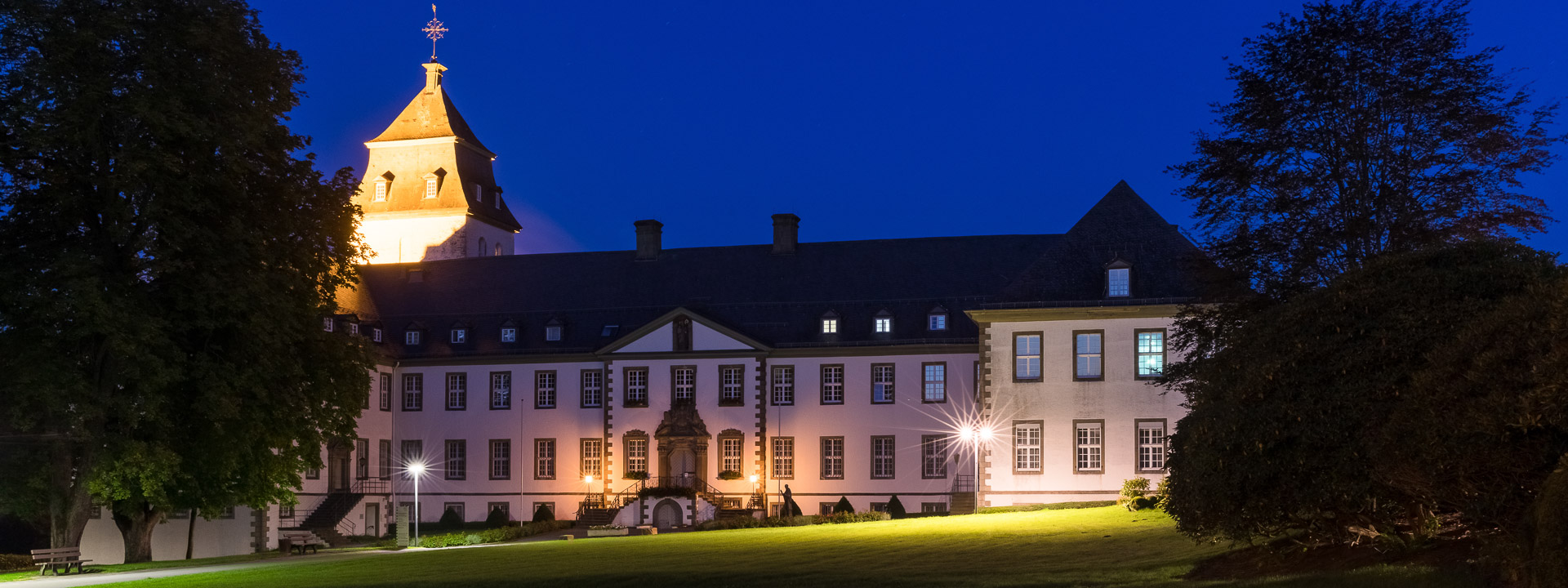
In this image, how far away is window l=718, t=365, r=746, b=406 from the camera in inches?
2066

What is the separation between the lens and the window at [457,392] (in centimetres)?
5578

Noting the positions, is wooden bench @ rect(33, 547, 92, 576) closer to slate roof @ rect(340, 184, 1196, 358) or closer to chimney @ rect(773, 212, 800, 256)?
slate roof @ rect(340, 184, 1196, 358)

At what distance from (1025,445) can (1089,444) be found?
176 centimetres

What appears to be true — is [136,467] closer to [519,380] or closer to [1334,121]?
[1334,121]

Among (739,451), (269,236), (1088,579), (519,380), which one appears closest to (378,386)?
(519,380)

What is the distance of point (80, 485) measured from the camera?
94.6ft

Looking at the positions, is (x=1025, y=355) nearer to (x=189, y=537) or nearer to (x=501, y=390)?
(x=501, y=390)

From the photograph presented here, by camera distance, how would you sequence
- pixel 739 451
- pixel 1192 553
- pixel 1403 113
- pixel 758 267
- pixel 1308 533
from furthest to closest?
pixel 758 267
pixel 739 451
pixel 1403 113
pixel 1192 553
pixel 1308 533

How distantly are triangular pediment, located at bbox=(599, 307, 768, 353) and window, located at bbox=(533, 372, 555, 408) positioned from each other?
9.61 feet

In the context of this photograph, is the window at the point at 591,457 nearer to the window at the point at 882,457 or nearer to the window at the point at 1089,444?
the window at the point at 882,457

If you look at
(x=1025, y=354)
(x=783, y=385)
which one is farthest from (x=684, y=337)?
(x=1025, y=354)

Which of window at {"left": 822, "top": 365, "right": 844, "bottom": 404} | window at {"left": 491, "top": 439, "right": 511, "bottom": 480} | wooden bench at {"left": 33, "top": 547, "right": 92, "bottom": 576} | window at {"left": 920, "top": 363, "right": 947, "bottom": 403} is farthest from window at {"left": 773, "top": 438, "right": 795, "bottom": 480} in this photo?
wooden bench at {"left": 33, "top": 547, "right": 92, "bottom": 576}

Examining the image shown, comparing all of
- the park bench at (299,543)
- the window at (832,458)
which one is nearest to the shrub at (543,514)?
the window at (832,458)

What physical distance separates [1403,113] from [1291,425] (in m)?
14.4
